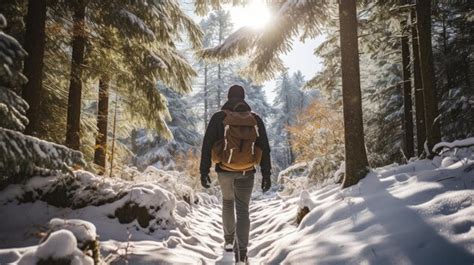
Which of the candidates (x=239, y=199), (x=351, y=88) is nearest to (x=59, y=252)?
(x=239, y=199)

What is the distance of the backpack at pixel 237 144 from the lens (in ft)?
12.9

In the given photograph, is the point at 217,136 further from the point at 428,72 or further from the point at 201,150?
the point at 428,72

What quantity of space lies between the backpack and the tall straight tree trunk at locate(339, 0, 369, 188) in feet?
9.30

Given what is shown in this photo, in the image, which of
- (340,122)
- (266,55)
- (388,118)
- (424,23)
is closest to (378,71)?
(388,118)

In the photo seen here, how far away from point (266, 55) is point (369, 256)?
5.17 meters

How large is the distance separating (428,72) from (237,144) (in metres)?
4.95

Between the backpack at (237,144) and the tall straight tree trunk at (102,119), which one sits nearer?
the backpack at (237,144)

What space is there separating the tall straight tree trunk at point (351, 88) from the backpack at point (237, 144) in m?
2.83

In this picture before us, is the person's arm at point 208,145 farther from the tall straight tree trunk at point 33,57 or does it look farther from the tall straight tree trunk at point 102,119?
the tall straight tree trunk at point 102,119

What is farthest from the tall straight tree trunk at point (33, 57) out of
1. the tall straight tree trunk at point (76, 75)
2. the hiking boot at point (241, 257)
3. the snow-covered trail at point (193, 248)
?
the hiking boot at point (241, 257)

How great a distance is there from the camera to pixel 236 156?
12.8 feet

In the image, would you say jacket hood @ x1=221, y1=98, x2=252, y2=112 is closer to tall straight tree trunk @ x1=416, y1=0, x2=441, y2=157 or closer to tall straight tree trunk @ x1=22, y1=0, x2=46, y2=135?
tall straight tree trunk @ x1=22, y1=0, x2=46, y2=135

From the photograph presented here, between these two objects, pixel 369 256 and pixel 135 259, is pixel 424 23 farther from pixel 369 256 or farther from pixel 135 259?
pixel 135 259

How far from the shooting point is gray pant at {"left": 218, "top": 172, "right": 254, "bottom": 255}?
13.1 ft
